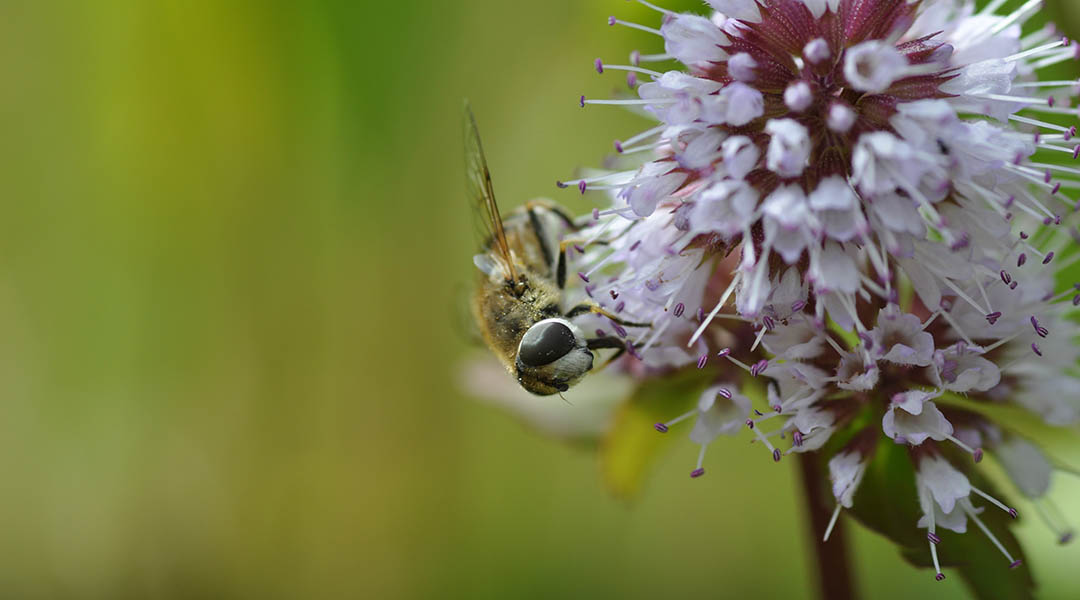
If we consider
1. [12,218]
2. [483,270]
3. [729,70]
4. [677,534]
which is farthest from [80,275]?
[729,70]

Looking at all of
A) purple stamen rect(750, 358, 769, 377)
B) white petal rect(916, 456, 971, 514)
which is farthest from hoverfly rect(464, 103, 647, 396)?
white petal rect(916, 456, 971, 514)

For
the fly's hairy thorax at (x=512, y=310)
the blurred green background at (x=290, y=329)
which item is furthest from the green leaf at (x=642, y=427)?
the blurred green background at (x=290, y=329)

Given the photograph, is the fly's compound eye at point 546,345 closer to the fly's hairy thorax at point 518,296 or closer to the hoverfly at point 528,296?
the hoverfly at point 528,296

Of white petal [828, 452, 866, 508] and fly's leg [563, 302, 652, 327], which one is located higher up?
fly's leg [563, 302, 652, 327]

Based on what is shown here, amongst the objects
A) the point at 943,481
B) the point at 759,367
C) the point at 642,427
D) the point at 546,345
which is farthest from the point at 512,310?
the point at 943,481

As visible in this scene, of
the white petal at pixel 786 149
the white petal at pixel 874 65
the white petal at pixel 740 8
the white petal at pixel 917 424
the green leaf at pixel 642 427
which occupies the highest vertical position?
the white petal at pixel 740 8

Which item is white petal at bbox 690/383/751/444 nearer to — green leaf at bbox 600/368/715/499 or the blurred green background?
green leaf at bbox 600/368/715/499

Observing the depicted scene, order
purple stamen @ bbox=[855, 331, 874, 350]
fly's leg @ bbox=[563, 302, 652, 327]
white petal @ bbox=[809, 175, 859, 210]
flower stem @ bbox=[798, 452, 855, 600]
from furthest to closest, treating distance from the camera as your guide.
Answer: flower stem @ bbox=[798, 452, 855, 600] → fly's leg @ bbox=[563, 302, 652, 327] → purple stamen @ bbox=[855, 331, 874, 350] → white petal @ bbox=[809, 175, 859, 210]
